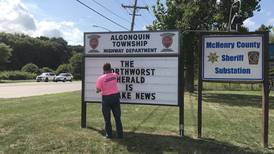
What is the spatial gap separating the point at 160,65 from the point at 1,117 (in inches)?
202

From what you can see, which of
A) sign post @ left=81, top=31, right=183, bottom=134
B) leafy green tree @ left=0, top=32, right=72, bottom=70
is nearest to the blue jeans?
sign post @ left=81, top=31, right=183, bottom=134

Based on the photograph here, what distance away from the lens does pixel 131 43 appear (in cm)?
1091

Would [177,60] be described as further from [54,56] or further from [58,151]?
[54,56]

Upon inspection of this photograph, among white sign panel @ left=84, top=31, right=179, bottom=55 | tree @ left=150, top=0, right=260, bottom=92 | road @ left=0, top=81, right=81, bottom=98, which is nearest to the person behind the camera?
white sign panel @ left=84, top=31, right=179, bottom=55

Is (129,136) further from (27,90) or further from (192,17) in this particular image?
(27,90)

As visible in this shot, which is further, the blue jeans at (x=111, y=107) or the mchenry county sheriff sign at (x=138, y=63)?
the mchenry county sheriff sign at (x=138, y=63)

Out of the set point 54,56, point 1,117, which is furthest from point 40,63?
point 1,117

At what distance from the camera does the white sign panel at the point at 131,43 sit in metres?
10.4

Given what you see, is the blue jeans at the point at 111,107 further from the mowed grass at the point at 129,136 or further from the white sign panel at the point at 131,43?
the white sign panel at the point at 131,43

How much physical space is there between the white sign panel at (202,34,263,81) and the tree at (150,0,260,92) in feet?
76.8

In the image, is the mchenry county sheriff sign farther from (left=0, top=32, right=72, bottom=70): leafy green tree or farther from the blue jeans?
(left=0, top=32, right=72, bottom=70): leafy green tree

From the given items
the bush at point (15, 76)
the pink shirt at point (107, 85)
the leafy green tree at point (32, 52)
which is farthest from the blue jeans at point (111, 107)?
the leafy green tree at point (32, 52)

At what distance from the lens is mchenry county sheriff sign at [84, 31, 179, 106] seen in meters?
10.5

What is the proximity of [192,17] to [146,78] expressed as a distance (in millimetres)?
23730
